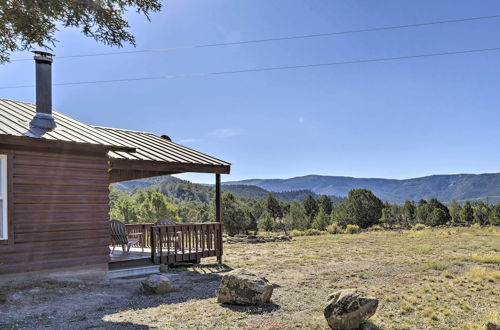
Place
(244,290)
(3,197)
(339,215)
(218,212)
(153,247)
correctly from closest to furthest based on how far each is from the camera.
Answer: (244,290)
(3,197)
(153,247)
(218,212)
(339,215)

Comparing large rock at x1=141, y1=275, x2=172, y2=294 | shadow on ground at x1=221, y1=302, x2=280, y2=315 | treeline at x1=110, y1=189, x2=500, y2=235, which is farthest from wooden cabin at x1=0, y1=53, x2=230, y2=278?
treeline at x1=110, y1=189, x2=500, y2=235

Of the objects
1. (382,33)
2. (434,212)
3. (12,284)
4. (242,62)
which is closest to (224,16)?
(242,62)

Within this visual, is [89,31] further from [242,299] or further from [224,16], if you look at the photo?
[224,16]

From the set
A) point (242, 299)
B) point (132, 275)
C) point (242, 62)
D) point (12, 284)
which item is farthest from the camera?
point (242, 62)

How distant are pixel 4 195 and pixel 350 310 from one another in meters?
5.68

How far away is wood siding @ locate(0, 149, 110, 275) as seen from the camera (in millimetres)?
6867

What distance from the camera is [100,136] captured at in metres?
8.41

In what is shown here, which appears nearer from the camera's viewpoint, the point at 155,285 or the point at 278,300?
the point at 278,300

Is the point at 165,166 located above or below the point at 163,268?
above

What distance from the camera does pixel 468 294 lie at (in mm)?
6926

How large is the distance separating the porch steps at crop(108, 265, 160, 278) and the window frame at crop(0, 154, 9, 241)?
7.08 ft

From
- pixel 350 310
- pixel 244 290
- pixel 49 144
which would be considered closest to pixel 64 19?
pixel 49 144

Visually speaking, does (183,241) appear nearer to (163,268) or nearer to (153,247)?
(163,268)

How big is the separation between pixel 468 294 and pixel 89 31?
26.4 feet
